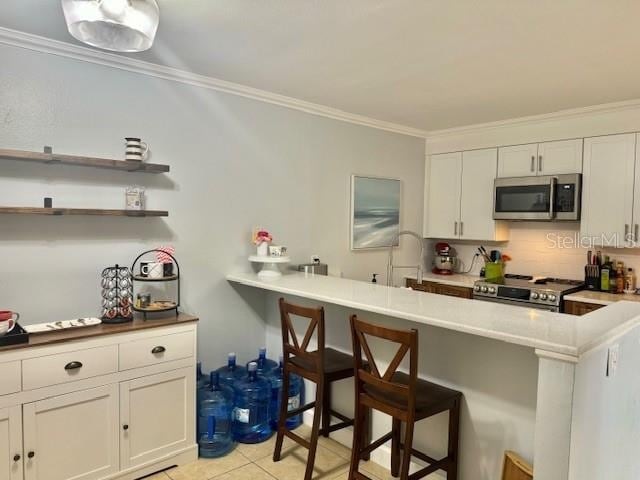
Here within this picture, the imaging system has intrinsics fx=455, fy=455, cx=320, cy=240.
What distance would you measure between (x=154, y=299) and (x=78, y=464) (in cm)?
102

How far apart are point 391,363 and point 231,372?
1.59 m

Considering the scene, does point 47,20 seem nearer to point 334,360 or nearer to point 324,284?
point 324,284

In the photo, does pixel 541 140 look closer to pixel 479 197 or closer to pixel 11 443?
pixel 479 197

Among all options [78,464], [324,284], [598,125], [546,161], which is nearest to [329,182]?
[324,284]

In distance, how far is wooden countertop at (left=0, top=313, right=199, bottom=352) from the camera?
222cm

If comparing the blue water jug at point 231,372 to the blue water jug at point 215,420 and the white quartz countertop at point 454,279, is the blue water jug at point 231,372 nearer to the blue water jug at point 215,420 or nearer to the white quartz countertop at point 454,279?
the blue water jug at point 215,420

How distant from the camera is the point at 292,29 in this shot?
7.70 ft

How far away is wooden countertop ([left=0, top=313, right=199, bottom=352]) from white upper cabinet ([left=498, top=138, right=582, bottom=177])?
10.5ft


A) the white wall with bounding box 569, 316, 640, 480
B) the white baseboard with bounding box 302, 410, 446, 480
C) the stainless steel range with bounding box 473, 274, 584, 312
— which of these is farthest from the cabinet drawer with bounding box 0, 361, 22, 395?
the stainless steel range with bounding box 473, 274, 584, 312

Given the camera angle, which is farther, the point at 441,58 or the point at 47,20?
the point at 441,58

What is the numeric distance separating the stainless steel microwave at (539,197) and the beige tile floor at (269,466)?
261cm

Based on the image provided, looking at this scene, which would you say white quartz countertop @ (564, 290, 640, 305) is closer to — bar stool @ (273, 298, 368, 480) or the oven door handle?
the oven door handle

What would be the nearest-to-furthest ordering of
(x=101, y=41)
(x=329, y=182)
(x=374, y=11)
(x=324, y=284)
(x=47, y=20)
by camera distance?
(x=101, y=41)
(x=374, y=11)
(x=47, y=20)
(x=324, y=284)
(x=329, y=182)

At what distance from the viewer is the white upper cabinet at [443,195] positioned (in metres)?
4.71
